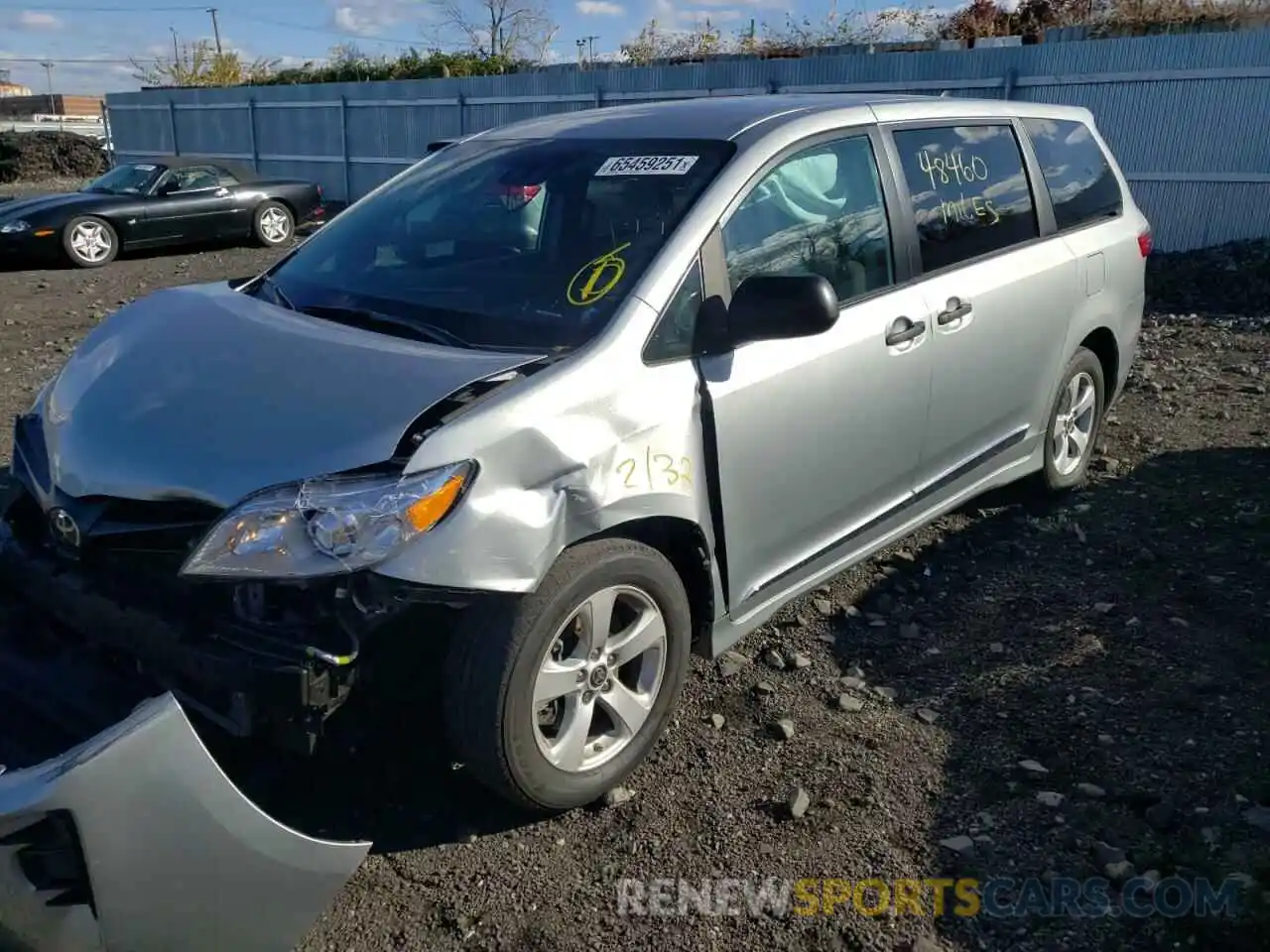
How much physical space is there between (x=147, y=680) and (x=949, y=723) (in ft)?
7.68

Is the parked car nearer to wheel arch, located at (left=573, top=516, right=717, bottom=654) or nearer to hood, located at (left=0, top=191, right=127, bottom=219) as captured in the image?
wheel arch, located at (left=573, top=516, right=717, bottom=654)

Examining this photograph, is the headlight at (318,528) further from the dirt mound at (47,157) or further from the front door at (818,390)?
the dirt mound at (47,157)

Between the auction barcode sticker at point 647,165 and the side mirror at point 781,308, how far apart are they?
0.54 m

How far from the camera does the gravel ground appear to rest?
262 centimetres

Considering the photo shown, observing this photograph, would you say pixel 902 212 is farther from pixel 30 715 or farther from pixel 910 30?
pixel 910 30

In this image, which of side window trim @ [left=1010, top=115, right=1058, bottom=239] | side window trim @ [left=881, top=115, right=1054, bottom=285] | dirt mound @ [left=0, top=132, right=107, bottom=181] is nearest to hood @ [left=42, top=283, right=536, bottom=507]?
side window trim @ [left=881, top=115, right=1054, bottom=285]

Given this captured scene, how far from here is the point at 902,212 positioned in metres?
3.79

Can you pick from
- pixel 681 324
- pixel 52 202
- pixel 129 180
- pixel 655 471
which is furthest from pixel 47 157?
pixel 655 471

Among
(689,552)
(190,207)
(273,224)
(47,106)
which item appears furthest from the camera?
(47,106)

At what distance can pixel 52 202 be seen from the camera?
13.2m

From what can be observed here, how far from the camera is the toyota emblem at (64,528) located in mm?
2670

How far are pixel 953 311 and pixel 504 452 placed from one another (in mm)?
2046

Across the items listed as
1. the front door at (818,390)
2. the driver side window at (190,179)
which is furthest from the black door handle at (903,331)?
the driver side window at (190,179)

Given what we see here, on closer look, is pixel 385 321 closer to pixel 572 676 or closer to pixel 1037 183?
pixel 572 676
